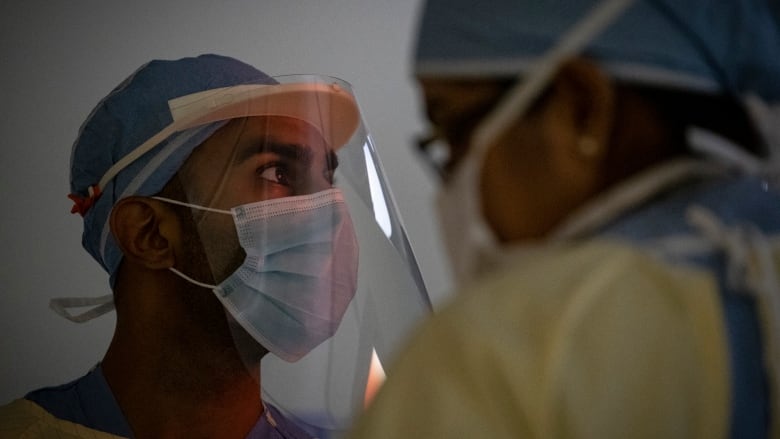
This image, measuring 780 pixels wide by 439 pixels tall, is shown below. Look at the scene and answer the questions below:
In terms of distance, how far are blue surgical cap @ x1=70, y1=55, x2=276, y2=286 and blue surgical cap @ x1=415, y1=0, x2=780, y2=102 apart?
683 millimetres

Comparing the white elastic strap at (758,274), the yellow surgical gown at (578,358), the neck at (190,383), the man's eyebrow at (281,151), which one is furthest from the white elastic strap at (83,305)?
the white elastic strap at (758,274)

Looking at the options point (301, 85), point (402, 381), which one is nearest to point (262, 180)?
point (301, 85)

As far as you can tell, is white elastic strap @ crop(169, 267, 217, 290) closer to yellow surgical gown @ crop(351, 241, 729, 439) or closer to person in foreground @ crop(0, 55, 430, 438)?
person in foreground @ crop(0, 55, 430, 438)

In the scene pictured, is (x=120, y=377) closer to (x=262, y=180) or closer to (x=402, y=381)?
(x=262, y=180)

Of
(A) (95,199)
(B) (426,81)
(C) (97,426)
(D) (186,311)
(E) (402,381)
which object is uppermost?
(B) (426,81)

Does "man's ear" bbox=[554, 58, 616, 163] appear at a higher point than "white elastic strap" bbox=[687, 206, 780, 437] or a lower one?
higher

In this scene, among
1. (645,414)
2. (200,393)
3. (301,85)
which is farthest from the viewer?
(301,85)

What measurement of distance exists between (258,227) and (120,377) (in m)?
0.30

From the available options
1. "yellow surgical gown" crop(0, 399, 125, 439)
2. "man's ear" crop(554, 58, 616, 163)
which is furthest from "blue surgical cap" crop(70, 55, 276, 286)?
"man's ear" crop(554, 58, 616, 163)

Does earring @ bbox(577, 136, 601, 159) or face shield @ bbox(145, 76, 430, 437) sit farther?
face shield @ bbox(145, 76, 430, 437)

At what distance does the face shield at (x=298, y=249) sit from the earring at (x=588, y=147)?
0.63 meters

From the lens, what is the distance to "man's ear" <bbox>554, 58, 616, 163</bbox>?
0.56 meters

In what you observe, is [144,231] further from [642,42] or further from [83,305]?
[642,42]

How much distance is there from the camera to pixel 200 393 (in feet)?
3.82
